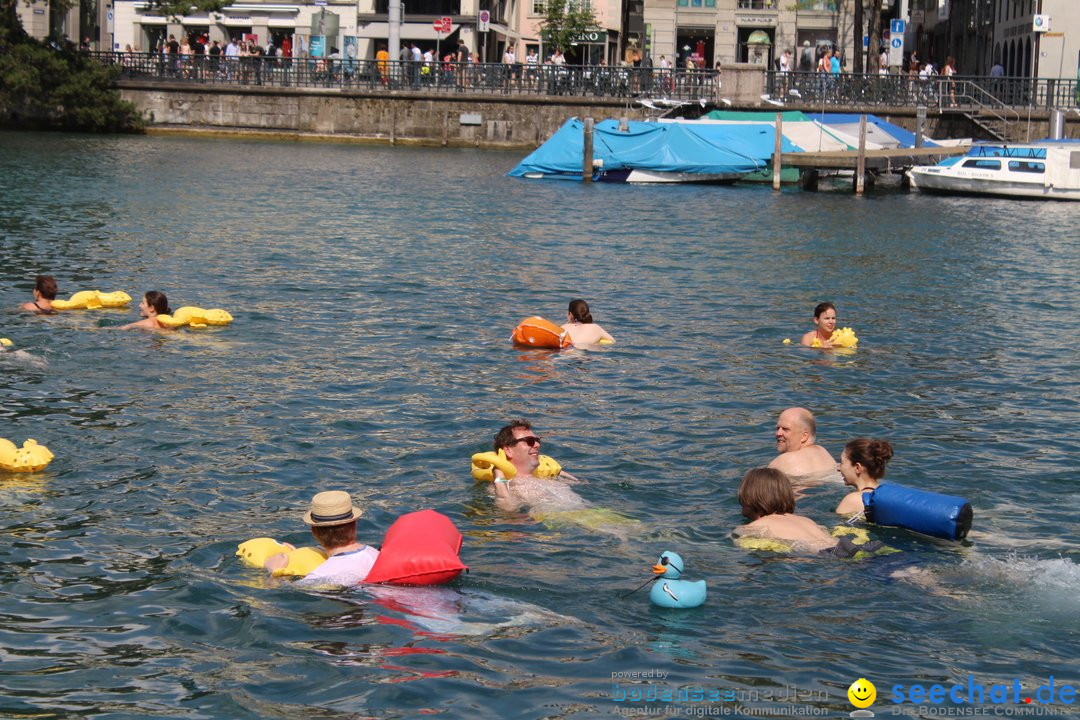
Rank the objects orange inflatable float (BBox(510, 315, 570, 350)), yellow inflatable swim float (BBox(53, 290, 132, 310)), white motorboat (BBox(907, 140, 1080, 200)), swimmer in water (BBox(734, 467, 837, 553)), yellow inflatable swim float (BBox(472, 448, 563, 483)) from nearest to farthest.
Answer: swimmer in water (BBox(734, 467, 837, 553)) → yellow inflatable swim float (BBox(472, 448, 563, 483)) → orange inflatable float (BBox(510, 315, 570, 350)) → yellow inflatable swim float (BBox(53, 290, 132, 310)) → white motorboat (BBox(907, 140, 1080, 200))

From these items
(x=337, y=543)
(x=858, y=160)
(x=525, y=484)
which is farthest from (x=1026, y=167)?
(x=337, y=543)

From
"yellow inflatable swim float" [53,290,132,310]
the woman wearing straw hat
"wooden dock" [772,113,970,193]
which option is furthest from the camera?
"wooden dock" [772,113,970,193]

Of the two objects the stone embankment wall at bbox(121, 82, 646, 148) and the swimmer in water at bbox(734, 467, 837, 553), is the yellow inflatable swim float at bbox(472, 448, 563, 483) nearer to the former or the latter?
the swimmer in water at bbox(734, 467, 837, 553)

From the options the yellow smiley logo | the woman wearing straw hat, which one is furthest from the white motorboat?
the yellow smiley logo

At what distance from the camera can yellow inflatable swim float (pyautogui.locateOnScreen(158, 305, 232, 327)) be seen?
17797mm

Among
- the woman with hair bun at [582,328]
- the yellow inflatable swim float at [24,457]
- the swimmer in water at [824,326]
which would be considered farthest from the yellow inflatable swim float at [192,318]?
the swimmer in water at [824,326]

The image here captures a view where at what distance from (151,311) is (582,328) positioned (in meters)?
5.48

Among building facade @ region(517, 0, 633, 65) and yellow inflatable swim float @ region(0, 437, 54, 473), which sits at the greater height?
building facade @ region(517, 0, 633, 65)

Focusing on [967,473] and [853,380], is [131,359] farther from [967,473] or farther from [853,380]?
[967,473]

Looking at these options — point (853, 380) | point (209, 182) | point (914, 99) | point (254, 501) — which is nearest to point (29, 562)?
point (254, 501)

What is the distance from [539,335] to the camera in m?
17.5

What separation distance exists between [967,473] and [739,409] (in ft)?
9.53

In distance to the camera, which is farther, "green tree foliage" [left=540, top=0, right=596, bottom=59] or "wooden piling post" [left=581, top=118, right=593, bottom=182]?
"green tree foliage" [left=540, top=0, right=596, bottom=59]

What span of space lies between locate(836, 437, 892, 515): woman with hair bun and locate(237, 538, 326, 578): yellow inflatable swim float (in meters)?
4.19
